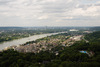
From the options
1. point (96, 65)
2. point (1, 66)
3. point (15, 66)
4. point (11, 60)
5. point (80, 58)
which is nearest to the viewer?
point (96, 65)

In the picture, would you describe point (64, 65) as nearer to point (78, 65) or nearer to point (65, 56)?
point (78, 65)

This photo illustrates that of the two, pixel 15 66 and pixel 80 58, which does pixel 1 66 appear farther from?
pixel 80 58

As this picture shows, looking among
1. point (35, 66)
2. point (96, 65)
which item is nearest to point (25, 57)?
point (35, 66)

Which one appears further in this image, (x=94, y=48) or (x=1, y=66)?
(x=94, y=48)

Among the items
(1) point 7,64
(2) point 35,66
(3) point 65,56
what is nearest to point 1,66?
(1) point 7,64

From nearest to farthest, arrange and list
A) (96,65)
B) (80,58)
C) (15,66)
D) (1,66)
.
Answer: (96,65)
(15,66)
(1,66)
(80,58)

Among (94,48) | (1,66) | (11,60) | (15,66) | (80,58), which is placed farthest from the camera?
(94,48)

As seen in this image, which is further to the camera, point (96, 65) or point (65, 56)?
point (65, 56)

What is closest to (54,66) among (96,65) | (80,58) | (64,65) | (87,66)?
(64,65)

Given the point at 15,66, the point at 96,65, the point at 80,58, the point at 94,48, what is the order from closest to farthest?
the point at 96,65
the point at 15,66
the point at 80,58
the point at 94,48
